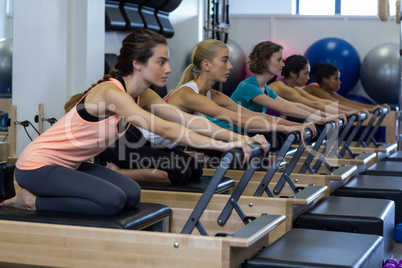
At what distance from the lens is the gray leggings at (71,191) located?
222cm

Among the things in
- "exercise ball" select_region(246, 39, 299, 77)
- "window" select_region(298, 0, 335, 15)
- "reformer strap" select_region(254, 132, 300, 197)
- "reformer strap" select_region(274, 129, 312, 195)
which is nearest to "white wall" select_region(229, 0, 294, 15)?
"window" select_region(298, 0, 335, 15)

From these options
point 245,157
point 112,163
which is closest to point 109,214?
point 245,157

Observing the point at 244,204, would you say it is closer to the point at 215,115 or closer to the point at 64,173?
the point at 215,115

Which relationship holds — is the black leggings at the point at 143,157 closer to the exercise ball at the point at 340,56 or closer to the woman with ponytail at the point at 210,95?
the woman with ponytail at the point at 210,95

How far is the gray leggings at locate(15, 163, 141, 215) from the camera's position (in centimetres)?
222

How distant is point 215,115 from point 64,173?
3.78 ft

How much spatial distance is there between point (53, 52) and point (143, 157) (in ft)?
5.47

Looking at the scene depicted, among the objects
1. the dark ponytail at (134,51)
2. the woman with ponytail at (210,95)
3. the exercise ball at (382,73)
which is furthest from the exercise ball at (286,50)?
the dark ponytail at (134,51)

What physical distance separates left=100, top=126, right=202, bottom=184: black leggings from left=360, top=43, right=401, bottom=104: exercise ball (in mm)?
5016

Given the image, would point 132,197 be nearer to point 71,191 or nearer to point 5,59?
point 71,191

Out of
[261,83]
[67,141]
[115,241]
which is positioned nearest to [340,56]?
[261,83]

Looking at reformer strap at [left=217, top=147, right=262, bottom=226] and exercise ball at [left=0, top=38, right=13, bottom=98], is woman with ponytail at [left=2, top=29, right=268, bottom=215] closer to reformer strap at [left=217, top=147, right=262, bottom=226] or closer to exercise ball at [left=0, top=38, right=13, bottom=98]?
reformer strap at [left=217, top=147, right=262, bottom=226]

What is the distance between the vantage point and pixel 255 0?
8.84m

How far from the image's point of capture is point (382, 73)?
7609 mm
